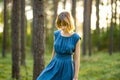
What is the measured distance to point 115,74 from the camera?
14.2 m

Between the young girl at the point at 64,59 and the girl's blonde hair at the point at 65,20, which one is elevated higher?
the girl's blonde hair at the point at 65,20

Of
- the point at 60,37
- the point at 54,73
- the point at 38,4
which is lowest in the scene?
the point at 54,73

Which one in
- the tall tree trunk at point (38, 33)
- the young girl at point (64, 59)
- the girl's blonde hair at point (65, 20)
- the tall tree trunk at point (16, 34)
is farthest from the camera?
the tall tree trunk at point (16, 34)

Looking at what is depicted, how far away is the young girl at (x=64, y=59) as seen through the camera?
668cm

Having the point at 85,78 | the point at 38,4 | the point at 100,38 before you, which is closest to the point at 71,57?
the point at 38,4

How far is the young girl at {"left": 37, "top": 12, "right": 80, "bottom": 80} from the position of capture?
6.68m

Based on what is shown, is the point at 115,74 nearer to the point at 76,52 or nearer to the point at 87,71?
the point at 87,71

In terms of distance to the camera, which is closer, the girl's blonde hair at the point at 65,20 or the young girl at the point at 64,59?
the girl's blonde hair at the point at 65,20

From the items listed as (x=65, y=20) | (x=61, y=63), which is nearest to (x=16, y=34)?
(x=61, y=63)

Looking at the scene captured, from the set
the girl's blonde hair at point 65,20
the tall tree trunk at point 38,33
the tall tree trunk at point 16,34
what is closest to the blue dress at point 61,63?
the girl's blonde hair at point 65,20

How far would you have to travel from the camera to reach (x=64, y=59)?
6785mm

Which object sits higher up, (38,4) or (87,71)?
(38,4)

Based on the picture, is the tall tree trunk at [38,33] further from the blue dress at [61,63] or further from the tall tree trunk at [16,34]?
the blue dress at [61,63]

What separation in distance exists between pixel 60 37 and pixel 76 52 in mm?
426
